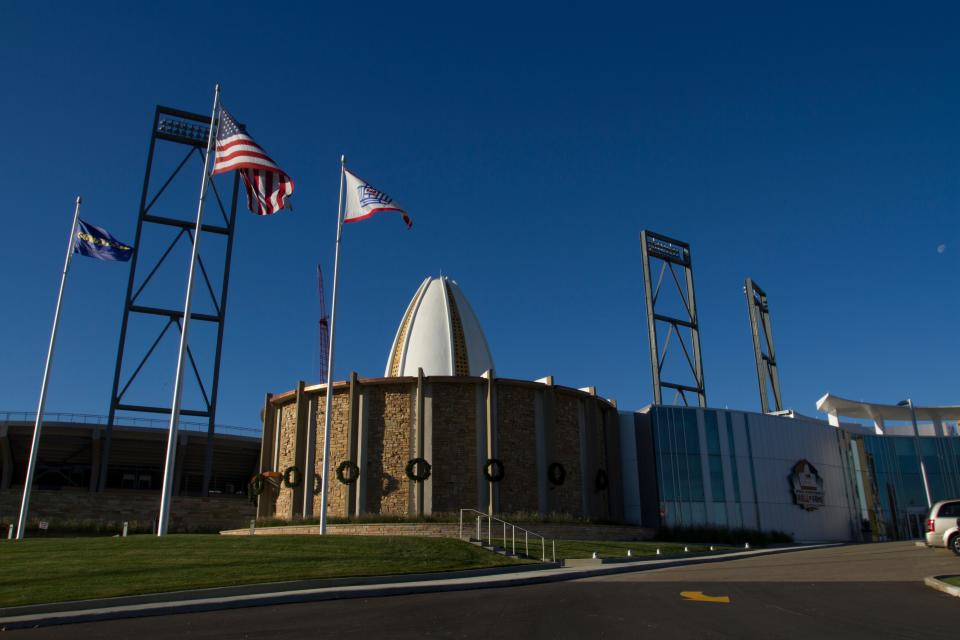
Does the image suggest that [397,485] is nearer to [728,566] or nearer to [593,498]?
[593,498]

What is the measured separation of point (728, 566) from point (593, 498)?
15217mm

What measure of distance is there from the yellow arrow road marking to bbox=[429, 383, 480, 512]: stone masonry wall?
19.7 meters

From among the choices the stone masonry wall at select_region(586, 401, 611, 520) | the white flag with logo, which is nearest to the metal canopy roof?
the stone masonry wall at select_region(586, 401, 611, 520)

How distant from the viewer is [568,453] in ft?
119

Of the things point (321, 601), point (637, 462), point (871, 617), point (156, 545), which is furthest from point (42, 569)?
point (637, 462)

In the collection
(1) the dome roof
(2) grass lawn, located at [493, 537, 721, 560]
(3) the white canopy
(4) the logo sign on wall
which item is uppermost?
(1) the dome roof

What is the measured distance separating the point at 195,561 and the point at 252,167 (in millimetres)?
12568

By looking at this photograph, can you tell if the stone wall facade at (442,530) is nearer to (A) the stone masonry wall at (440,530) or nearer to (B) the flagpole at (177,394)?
(A) the stone masonry wall at (440,530)

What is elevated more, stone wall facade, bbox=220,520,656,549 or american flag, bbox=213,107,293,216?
american flag, bbox=213,107,293,216

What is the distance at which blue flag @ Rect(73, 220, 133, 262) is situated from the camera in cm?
2955

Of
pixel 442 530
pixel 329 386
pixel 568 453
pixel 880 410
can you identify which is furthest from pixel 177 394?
pixel 880 410

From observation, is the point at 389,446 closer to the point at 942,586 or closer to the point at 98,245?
the point at 98,245

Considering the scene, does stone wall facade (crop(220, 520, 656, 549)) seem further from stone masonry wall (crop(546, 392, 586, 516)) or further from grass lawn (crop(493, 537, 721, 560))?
stone masonry wall (crop(546, 392, 586, 516))

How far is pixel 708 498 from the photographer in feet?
130
